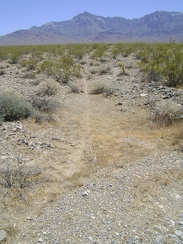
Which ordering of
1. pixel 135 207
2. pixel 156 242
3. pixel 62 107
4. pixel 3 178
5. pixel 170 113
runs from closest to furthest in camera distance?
pixel 156 242
pixel 135 207
pixel 3 178
pixel 170 113
pixel 62 107

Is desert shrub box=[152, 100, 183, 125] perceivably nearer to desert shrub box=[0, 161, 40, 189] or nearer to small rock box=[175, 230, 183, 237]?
desert shrub box=[0, 161, 40, 189]

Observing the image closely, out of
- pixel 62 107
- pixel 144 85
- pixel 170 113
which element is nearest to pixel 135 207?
pixel 170 113

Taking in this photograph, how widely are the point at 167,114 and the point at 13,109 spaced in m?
4.68

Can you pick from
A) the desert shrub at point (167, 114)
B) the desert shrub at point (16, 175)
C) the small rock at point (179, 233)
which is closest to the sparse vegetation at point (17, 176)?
the desert shrub at point (16, 175)

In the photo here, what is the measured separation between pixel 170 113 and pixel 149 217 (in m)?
4.94

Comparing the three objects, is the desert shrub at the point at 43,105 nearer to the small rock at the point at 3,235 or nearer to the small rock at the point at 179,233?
the small rock at the point at 3,235

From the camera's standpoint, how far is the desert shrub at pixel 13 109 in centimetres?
849

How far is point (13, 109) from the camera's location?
858 centimetres

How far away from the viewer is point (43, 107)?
32.8 ft

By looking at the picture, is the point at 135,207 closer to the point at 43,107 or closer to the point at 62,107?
the point at 43,107

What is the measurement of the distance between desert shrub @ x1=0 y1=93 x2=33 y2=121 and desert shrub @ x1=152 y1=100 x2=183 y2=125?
4010 mm

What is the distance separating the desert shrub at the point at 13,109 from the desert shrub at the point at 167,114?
401 centimetres

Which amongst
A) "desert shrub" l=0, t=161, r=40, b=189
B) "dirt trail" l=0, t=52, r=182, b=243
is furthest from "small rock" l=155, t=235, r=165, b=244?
"desert shrub" l=0, t=161, r=40, b=189

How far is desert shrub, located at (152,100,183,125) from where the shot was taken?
28.1 feet
